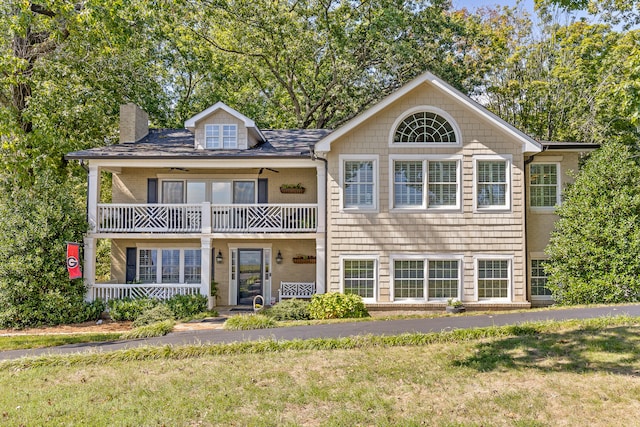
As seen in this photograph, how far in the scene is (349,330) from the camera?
10.9m

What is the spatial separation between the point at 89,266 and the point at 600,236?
1730 cm

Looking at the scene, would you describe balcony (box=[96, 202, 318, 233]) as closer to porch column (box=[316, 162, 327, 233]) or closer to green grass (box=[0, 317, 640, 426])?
porch column (box=[316, 162, 327, 233])

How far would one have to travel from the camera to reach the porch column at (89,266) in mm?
14727

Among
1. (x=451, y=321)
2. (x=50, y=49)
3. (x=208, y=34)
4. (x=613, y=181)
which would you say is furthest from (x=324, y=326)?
(x=208, y=34)

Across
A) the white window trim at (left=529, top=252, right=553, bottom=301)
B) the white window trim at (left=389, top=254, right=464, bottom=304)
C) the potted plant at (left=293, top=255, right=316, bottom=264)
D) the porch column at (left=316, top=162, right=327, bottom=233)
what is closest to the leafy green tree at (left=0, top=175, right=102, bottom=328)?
the potted plant at (left=293, top=255, right=316, bottom=264)

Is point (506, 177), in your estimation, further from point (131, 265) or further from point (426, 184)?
point (131, 265)

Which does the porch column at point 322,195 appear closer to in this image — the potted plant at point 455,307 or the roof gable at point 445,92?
the roof gable at point 445,92

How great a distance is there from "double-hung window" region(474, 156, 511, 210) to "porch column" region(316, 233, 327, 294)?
18.5 feet

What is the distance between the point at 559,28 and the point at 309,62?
14478 millimetres

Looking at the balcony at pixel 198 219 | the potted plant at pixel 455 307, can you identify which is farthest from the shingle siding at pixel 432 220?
the balcony at pixel 198 219

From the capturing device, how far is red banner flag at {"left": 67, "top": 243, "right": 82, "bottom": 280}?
13.7 metres

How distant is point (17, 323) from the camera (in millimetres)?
13297

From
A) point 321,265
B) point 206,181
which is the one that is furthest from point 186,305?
point 206,181

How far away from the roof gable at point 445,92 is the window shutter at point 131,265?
8.59 metres
